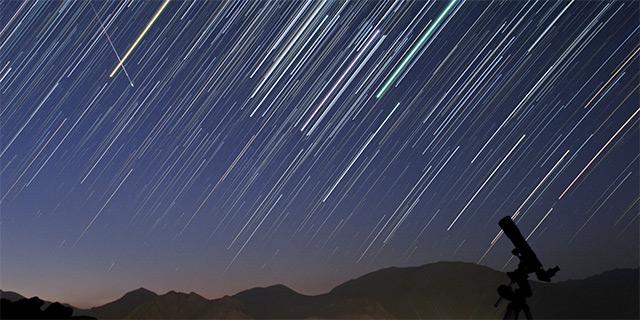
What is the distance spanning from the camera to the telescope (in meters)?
8.44

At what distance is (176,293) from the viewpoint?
179 metres

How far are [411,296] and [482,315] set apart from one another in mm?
44441

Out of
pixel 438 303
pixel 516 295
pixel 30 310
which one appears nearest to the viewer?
pixel 516 295

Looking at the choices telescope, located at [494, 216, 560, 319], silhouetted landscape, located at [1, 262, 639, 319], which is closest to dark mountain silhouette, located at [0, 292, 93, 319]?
telescope, located at [494, 216, 560, 319]

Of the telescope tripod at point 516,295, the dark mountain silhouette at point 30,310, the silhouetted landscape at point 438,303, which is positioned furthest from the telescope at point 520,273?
the silhouetted landscape at point 438,303

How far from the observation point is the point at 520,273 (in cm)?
871

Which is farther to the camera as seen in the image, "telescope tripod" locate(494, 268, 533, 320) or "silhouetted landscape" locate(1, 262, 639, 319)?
"silhouetted landscape" locate(1, 262, 639, 319)

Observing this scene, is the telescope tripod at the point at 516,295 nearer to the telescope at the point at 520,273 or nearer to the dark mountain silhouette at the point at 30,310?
the telescope at the point at 520,273

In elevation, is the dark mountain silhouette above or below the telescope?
below

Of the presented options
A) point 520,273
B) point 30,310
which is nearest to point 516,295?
point 520,273

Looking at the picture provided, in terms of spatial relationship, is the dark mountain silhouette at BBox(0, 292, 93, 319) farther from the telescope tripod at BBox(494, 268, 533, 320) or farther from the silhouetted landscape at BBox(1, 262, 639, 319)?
the silhouetted landscape at BBox(1, 262, 639, 319)

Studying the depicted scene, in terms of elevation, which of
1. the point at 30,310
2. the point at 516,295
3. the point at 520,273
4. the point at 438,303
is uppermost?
the point at 520,273

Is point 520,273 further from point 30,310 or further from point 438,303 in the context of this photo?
point 438,303

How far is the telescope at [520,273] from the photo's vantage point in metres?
8.44
